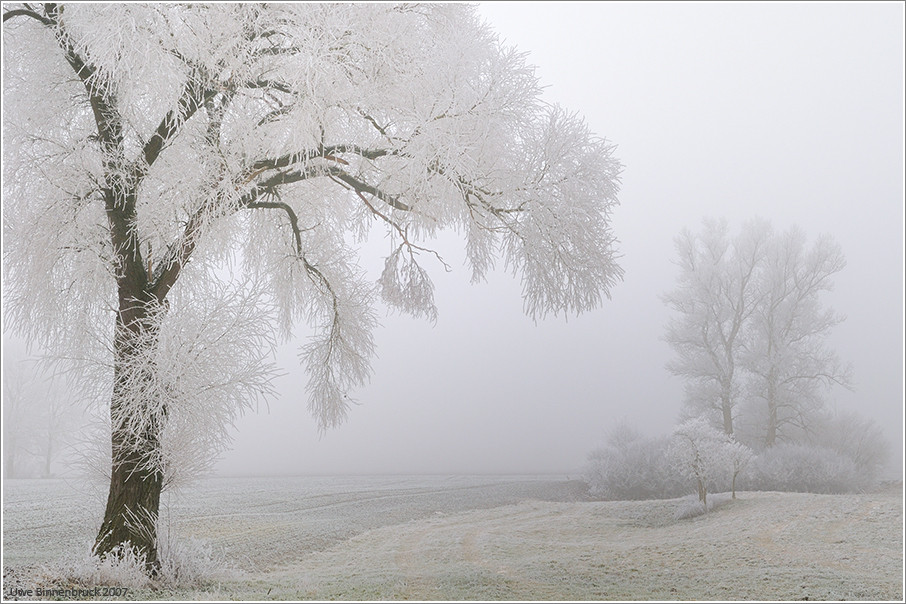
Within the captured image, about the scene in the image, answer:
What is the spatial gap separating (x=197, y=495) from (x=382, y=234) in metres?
2.97

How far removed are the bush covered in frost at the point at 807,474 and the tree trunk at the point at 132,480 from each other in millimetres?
5724

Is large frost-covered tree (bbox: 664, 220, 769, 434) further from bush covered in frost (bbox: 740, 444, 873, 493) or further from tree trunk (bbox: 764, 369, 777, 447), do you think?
bush covered in frost (bbox: 740, 444, 873, 493)

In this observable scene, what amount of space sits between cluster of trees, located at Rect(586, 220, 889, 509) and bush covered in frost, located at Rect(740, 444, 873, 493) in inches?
0.4

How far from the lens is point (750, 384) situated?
24.1 feet

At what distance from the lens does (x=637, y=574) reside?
4.48 metres

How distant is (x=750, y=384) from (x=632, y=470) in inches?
70.2

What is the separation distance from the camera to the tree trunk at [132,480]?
3.82 m

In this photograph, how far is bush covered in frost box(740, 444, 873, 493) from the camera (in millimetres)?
6828

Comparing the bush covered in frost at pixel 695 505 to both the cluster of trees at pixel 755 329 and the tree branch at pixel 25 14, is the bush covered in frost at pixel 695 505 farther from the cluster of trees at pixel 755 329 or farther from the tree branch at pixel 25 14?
the tree branch at pixel 25 14

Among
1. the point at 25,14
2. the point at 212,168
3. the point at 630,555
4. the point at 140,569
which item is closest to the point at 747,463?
the point at 630,555

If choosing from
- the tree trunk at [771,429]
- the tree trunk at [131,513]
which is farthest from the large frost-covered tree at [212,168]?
the tree trunk at [771,429]

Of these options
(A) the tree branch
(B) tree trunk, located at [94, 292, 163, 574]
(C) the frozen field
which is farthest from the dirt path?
(A) the tree branch

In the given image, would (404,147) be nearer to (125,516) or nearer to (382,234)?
(382,234)

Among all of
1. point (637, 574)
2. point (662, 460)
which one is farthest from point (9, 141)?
point (662, 460)
